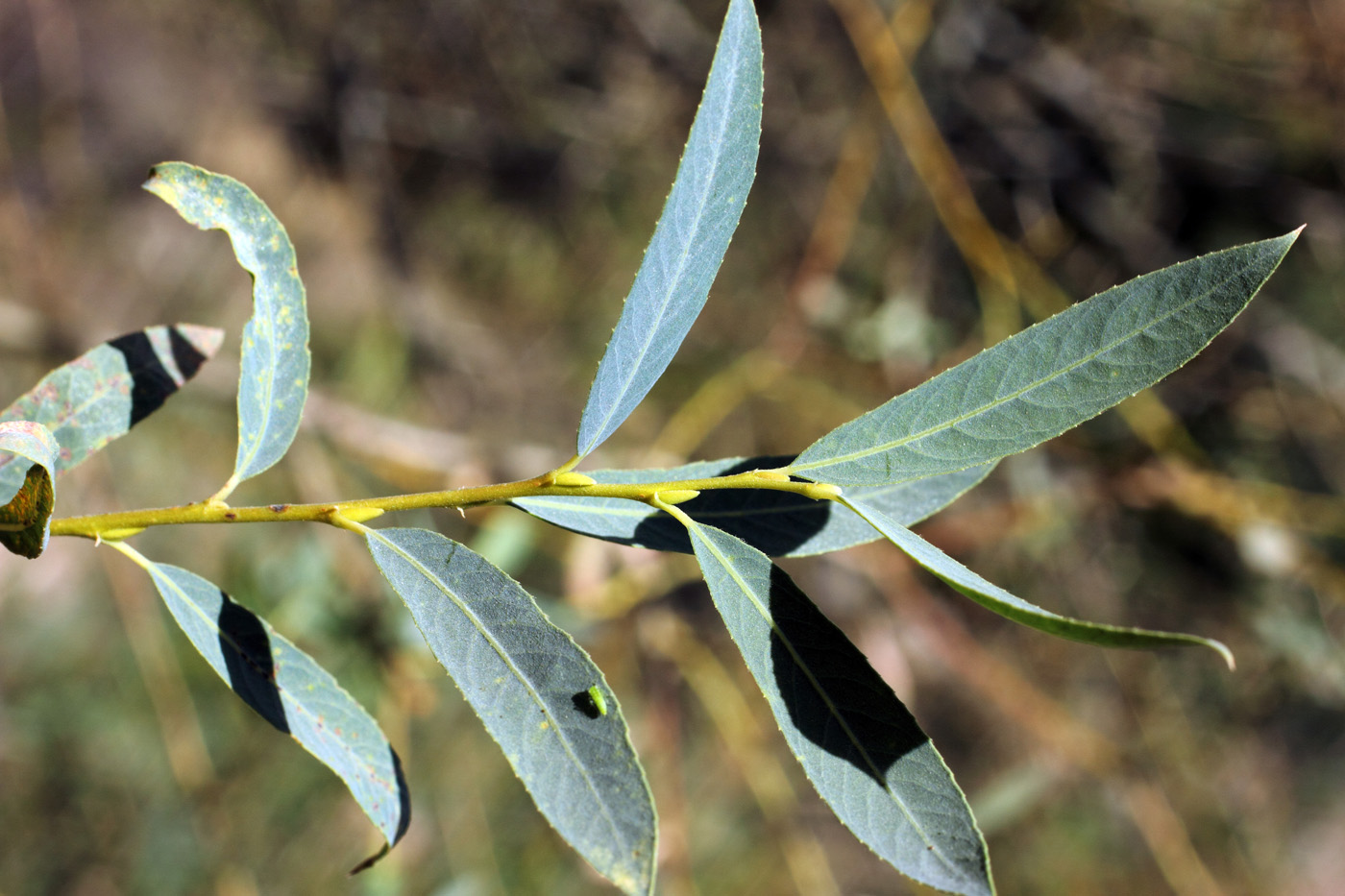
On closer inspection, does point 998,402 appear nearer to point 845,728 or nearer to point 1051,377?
point 1051,377

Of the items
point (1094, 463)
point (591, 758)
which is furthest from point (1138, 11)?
point (591, 758)

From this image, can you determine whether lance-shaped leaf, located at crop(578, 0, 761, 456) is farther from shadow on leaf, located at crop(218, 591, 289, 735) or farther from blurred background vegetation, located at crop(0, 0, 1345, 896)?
blurred background vegetation, located at crop(0, 0, 1345, 896)

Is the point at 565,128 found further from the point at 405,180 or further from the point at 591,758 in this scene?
the point at 591,758

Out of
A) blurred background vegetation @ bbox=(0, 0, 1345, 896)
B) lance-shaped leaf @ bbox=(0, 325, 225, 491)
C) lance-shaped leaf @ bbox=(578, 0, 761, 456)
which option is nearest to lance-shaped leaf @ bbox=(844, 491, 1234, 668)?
lance-shaped leaf @ bbox=(578, 0, 761, 456)

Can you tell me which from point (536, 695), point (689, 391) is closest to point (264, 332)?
point (536, 695)

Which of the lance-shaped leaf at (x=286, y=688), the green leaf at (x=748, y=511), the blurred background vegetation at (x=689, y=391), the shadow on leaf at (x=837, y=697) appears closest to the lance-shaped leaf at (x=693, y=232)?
the green leaf at (x=748, y=511)
